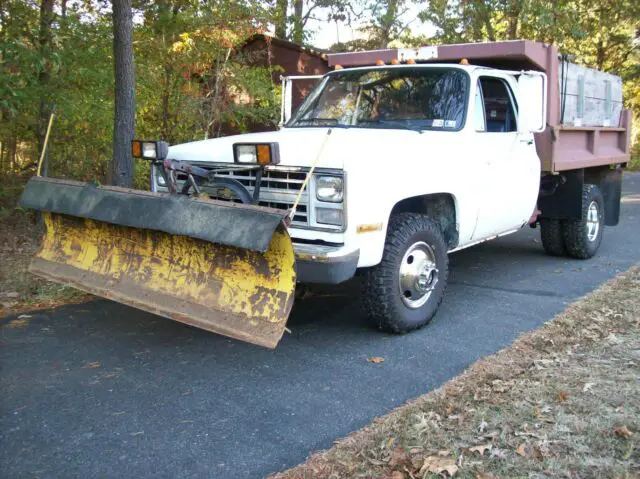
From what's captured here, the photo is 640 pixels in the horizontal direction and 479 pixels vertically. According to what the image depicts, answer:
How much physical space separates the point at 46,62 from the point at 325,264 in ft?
16.2

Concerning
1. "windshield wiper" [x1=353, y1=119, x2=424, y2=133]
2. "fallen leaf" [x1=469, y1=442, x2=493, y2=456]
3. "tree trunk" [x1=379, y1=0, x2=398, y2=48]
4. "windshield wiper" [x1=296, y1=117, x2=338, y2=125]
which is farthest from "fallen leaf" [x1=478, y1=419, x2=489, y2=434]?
"tree trunk" [x1=379, y1=0, x2=398, y2=48]

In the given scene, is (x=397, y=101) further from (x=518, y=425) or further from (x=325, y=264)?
(x=518, y=425)

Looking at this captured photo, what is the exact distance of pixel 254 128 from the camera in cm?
1235

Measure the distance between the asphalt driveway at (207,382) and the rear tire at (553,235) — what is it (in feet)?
5.71

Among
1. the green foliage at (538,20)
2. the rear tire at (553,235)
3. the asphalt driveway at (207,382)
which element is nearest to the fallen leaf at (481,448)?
the asphalt driveway at (207,382)

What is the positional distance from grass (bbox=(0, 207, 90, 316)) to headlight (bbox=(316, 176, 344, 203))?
9.58 ft

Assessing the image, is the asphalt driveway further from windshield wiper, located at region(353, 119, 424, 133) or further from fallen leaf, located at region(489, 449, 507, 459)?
windshield wiper, located at region(353, 119, 424, 133)

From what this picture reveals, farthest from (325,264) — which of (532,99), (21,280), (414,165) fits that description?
(21,280)

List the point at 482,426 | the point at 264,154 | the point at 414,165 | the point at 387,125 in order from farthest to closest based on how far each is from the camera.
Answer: the point at 387,125, the point at 414,165, the point at 264,154, the point at 482,426

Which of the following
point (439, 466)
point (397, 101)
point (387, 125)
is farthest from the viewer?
point (397, 101)

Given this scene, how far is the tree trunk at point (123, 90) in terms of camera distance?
6.54 m

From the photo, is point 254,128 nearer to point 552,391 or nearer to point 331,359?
point 331,359

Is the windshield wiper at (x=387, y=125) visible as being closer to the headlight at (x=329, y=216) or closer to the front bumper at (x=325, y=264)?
the headlight at (x=329, y=216)

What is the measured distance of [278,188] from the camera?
14.3 feet
